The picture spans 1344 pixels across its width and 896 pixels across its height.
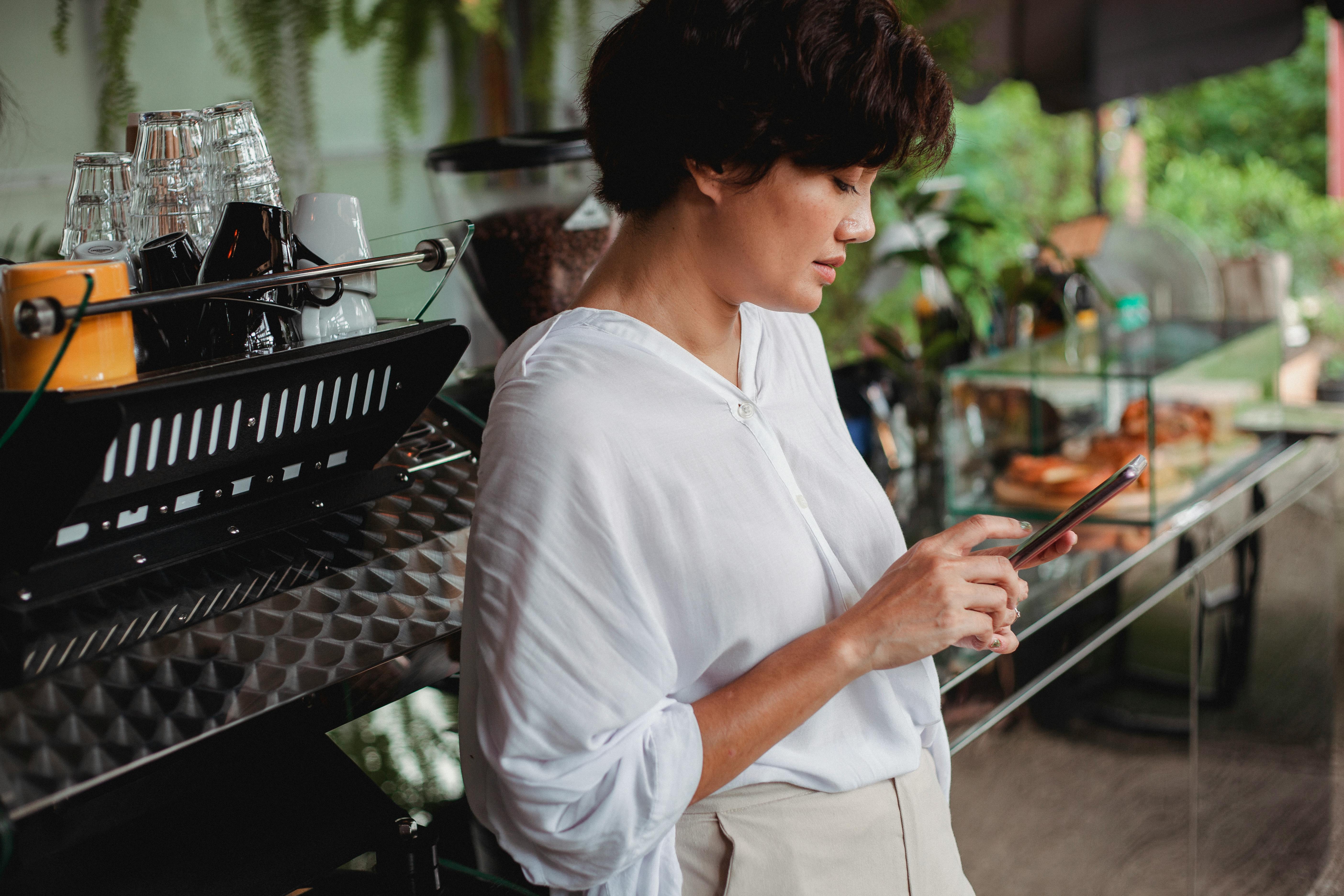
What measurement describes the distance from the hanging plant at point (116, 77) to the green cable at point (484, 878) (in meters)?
1.32

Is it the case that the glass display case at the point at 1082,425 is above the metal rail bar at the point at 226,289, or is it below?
below

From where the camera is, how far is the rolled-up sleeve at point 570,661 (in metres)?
0.79

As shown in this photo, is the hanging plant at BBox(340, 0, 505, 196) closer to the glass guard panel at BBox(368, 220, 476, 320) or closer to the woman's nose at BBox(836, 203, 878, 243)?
the glass guard panel at BBox(368, 220, 476, 320)

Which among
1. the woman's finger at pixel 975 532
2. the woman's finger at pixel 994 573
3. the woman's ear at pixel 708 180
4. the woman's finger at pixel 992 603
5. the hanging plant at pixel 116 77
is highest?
the hanging plant at pixel 116 77

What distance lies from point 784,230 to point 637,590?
320 millimetres

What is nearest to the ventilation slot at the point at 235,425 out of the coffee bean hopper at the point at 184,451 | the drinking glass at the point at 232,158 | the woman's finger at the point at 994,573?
the coffee bean hopper at the point at 184,451

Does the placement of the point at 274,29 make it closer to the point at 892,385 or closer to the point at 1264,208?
the point at 892,385

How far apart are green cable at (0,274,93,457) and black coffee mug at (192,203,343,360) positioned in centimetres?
14

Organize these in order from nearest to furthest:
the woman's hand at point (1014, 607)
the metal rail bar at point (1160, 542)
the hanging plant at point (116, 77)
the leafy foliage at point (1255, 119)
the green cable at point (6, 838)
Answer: the green cable at point (6, 838) → the woman's hand at point (1014, 607) → the metal rail bar at point (1160, 542) → the hanging plant at point (116, 77) → the leafy foliage at point (1255, 119)

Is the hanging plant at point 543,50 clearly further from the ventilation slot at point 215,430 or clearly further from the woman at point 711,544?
the ventilation slot at point 215,430

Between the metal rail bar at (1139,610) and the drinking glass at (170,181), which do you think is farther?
the metal rail bar at (1139,610)

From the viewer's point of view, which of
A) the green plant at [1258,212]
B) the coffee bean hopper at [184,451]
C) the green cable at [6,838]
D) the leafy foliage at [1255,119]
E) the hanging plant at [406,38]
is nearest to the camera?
the green cable at [6,838]

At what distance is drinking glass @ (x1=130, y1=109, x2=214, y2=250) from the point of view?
3.18 ft

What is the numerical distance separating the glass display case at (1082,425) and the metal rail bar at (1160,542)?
3 cm
